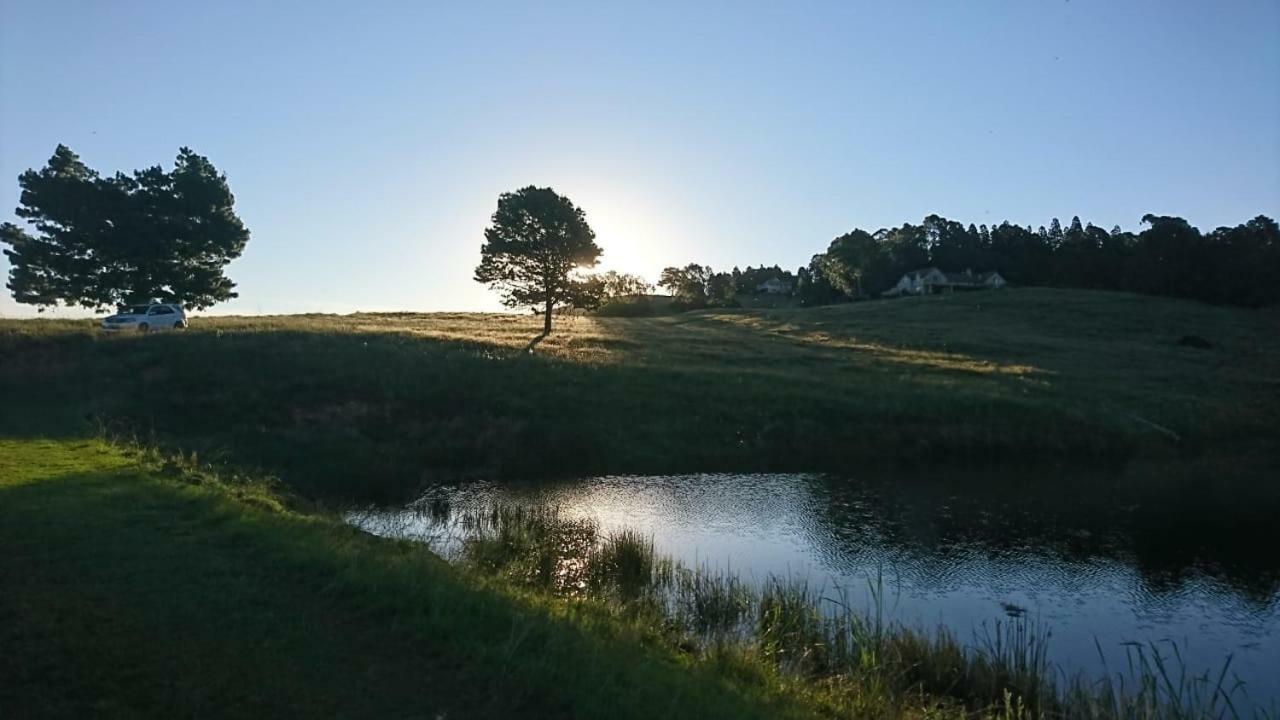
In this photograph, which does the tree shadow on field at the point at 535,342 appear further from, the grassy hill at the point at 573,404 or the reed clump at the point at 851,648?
the reed clump at the point at 851,648

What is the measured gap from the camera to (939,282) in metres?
132

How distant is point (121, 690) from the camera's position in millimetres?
7691

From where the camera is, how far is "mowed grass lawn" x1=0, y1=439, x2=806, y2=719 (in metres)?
7.87

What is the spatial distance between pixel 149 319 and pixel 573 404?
29.9m

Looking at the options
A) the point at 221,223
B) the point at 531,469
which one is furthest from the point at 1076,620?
the point at 221,223

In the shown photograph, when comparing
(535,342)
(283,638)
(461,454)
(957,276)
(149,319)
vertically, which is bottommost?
(461,454)

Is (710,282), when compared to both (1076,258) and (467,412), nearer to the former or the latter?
(1076,258)

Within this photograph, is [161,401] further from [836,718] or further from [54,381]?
[836,718]

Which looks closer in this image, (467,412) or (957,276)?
(467,412)

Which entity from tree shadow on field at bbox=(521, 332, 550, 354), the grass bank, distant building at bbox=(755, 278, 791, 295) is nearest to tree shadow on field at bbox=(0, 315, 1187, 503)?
tree shadow on field at bbox=(521, 332, 550, 354)

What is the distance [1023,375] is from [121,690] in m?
51.6

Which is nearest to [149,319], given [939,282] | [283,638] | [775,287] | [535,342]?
[535,342]

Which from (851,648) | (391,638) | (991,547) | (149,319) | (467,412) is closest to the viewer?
(391,638)

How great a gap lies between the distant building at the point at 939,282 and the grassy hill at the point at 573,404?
75352mm
